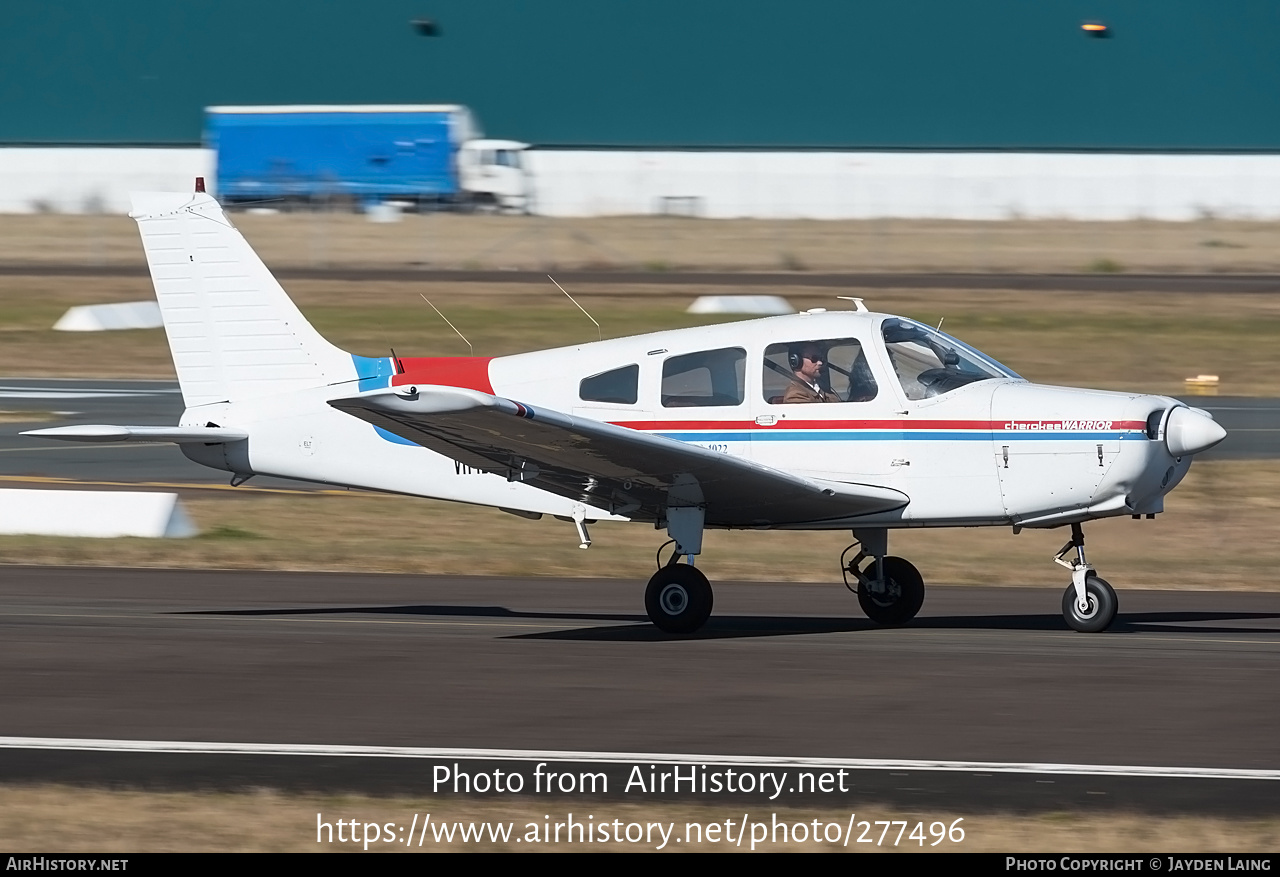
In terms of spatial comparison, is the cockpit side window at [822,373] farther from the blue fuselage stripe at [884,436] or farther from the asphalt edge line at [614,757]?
the asphalt edge line at [614,757]

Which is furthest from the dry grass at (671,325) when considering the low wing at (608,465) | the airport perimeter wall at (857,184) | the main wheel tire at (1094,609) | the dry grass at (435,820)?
the airport perimeter wall at (857,184)

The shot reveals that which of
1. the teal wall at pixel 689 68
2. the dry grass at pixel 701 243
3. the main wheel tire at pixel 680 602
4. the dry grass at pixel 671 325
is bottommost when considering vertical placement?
the main wheel tire at pixel 680 602

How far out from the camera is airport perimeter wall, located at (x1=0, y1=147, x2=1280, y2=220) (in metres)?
65.1

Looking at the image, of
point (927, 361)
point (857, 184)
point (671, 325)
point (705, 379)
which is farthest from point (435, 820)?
point (857, 184)

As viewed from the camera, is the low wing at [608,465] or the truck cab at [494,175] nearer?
the low wing at [608,465]

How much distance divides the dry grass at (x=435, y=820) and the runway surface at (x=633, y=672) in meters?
1.10

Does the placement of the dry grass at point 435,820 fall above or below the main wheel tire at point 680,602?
below

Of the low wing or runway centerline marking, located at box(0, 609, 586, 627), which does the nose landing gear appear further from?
runway centerline marking, located at box(0, 609, 586, 627)

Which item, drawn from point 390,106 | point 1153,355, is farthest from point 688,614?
point 390,106

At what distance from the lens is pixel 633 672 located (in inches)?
435

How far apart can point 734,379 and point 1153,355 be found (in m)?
20.7

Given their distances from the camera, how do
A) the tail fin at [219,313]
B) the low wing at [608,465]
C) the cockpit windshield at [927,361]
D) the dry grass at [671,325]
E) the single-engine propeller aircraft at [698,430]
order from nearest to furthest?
the low wing at [608,465] → the single-engine propeller aircraft at [698,430] → the cockpit windshield at [927,361] → the tail fin at [219,313] → the dry grass at [671,325]

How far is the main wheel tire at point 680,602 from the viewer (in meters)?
12.4

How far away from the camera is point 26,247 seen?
55.9 m
